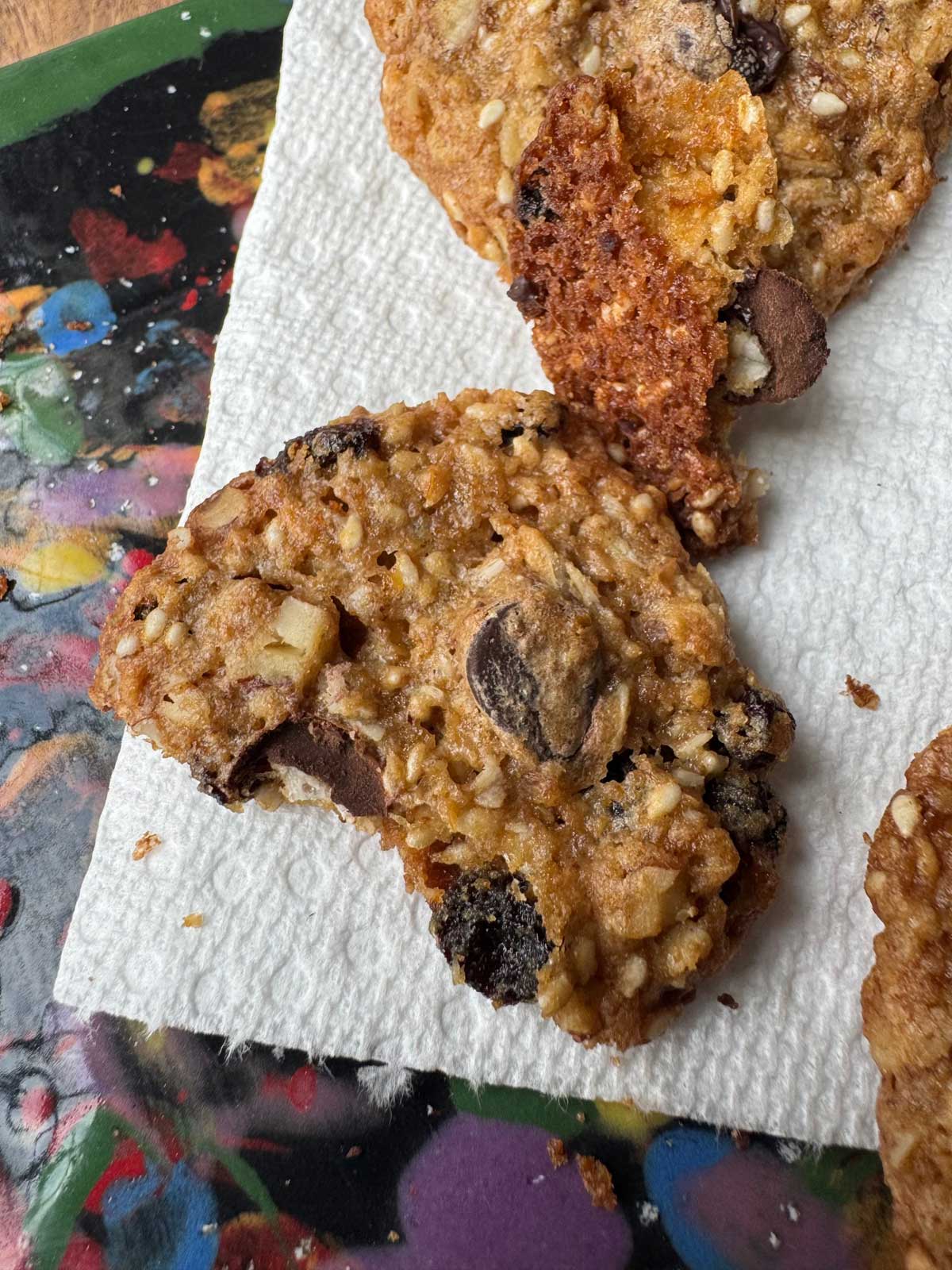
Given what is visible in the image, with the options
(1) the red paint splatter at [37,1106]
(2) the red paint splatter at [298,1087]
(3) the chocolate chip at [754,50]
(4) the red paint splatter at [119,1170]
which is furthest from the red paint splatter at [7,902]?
(3) the chocolate chip at [754,50]

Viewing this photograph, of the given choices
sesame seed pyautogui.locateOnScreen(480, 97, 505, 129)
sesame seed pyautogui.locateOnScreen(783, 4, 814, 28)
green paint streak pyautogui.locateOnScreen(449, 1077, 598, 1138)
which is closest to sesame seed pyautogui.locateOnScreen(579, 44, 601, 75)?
sesame seed pyautogui.locateOnScreen(480, 97, 505, 129)

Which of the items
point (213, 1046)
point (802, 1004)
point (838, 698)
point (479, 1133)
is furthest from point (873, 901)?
point (213, 1046)

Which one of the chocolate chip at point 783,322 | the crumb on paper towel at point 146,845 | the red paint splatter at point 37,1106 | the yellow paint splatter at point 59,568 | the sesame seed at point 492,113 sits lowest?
the red paint splatter at point 37,1106

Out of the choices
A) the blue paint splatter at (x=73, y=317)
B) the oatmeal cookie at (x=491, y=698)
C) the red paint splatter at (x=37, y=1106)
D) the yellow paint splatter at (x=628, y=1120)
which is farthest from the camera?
the blue paint splatter at (x=73, y=317)

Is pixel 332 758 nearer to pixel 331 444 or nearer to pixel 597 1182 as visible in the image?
pixel 331 444

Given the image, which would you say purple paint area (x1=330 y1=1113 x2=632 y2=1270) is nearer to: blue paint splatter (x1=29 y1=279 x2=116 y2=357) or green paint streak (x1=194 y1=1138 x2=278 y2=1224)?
green paint streak (x1=194 y1=1138 x2=278 y2=1224)

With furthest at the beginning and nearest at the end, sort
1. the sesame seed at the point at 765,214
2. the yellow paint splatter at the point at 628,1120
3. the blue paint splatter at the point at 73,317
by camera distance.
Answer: the blue paint splatter at the point at 73,317 → the yellow paint splatter at the point at 628,1120 → the sesame seed at the point at 765,214

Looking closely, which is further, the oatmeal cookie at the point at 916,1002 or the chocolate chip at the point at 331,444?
the chocolate chip at the point at 331,444

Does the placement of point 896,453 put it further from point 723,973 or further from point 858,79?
point 723,973

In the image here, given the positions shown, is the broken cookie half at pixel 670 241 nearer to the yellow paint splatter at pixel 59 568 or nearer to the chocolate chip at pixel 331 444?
the chocolate chip at pixel 331 444
